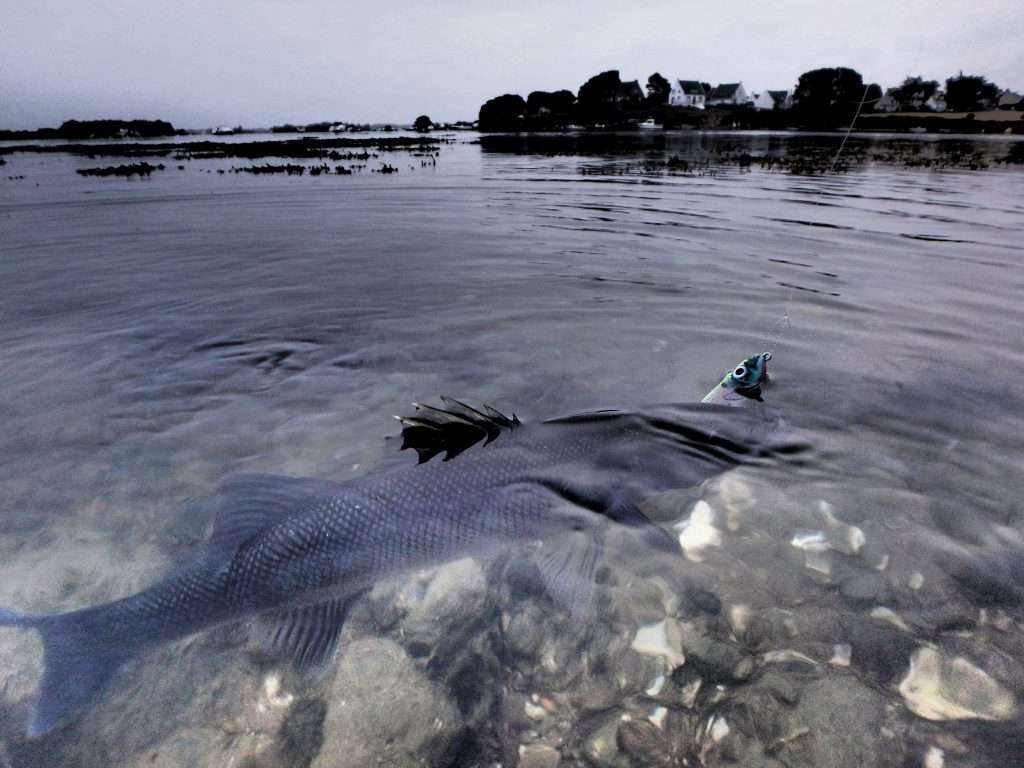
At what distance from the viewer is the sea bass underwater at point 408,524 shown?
9.46 ft

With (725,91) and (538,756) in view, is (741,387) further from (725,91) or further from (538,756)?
(725,91)

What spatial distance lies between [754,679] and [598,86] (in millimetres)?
168001

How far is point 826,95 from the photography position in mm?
131250

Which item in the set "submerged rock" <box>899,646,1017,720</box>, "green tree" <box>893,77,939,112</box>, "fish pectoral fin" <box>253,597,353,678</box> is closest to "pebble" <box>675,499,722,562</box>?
"submerged rock" <box>899,646,1017,720</box>

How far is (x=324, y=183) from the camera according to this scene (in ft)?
89.2

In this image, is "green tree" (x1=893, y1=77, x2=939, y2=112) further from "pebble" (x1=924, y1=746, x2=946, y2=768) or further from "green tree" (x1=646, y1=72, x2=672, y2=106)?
"pebble" (x1=924, y1=746, x2=946, y2=768)

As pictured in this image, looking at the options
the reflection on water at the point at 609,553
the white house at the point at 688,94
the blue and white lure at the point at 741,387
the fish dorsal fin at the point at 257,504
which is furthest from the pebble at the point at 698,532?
the white house at the point at 688,94

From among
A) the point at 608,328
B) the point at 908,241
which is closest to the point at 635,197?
the point at 908,241

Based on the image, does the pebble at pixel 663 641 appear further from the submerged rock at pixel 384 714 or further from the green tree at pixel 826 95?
the green tree at pixel 826 95

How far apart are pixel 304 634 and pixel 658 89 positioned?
598 feet

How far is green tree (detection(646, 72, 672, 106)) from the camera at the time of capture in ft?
515

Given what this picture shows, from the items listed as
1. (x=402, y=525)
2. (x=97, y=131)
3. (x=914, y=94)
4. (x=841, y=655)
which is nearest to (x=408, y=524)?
(x=402, y=525)

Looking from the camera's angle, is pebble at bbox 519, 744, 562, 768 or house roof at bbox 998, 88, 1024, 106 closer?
pebble at bbox 519, 744, 562, 768

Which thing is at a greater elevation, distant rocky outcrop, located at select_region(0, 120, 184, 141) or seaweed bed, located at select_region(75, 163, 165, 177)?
distant rocky outcrop, located at select_region(0, 120, 184, 141)
